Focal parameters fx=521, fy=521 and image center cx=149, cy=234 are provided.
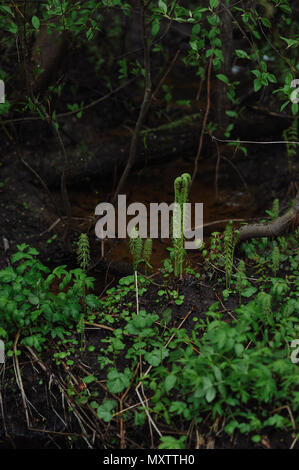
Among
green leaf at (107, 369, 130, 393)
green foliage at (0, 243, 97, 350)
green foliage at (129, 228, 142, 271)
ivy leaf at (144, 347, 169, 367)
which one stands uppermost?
green foliage at (129, 228, 142, 271)

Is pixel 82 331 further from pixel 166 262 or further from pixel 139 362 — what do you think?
pixel 166 262

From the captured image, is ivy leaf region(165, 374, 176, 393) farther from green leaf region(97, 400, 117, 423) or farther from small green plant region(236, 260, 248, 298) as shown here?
small green plant region(236, 260, 248, 298)

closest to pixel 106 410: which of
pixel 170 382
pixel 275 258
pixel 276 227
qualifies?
pixel 170 382

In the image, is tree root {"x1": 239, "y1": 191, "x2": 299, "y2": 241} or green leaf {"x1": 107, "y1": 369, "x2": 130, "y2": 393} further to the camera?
tree root {"x1": 239, "y1": 191, "x2": 299, "y2": 241}

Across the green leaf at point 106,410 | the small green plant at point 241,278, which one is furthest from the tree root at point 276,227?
the green leaf at point 106,410

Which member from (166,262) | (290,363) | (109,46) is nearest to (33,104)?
(166,262)

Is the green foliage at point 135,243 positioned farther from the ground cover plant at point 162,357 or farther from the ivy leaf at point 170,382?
the ivy leaf at point 170,382

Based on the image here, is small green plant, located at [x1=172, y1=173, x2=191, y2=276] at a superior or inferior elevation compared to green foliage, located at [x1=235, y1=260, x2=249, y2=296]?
superior

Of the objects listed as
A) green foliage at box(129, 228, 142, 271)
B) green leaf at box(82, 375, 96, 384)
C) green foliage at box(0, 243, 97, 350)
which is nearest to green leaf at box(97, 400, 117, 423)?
green leaf at box(82, 375, 96, 384)

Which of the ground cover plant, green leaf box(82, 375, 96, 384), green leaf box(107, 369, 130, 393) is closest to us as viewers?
the ground cover plant

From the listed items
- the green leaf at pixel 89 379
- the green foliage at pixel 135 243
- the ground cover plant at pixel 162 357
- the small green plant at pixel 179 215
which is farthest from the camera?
the green foliage at pixel 135 243

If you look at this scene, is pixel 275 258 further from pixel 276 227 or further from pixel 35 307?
pixel 35 307

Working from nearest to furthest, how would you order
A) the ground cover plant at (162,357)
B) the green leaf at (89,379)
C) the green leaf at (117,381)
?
the ground cover plant at (162,357) → the green leaf at (117,381) → the green leaf at (89,379)

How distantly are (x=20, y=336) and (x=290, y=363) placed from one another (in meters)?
1.35
